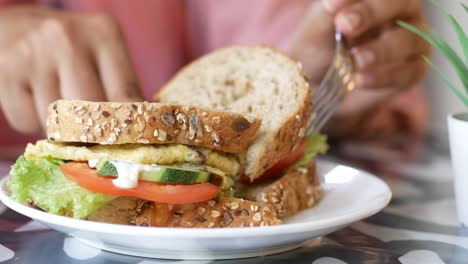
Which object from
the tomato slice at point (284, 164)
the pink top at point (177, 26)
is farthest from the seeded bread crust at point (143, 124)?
the pink top at point (177, 26)

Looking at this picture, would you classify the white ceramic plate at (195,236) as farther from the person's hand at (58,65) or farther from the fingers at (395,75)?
the fingers at (395,75)

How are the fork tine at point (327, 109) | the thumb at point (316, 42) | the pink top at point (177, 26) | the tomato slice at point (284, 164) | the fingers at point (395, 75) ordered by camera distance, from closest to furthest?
the tomato slice at point (284, 164)
the fork tine at point (327, 109)
the thumb at point (316, 42)
the fingers at point (395, 75)
the pink top at point (177, 26)

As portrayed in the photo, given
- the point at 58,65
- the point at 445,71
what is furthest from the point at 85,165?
the point at 445,71

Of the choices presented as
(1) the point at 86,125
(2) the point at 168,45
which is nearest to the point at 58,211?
(1) the point at 86,125

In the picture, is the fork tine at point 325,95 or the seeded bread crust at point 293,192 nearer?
the seeded bread crust at point 293,192

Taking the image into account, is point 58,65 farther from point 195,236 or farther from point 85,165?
point 195,236

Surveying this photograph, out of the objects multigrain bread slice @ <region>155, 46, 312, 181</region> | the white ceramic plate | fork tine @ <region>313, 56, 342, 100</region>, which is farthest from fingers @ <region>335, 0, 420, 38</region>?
the white ceramic plate

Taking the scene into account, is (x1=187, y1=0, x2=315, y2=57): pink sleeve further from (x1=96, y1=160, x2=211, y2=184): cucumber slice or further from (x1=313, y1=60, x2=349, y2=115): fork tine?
(x1=96, y1=160, x2=211, y2=184): cucumber slice

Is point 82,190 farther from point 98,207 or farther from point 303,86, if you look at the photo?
point 303,86

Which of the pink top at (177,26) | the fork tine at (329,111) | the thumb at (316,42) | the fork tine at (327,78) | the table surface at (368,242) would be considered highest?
the pink top at (177,26)
